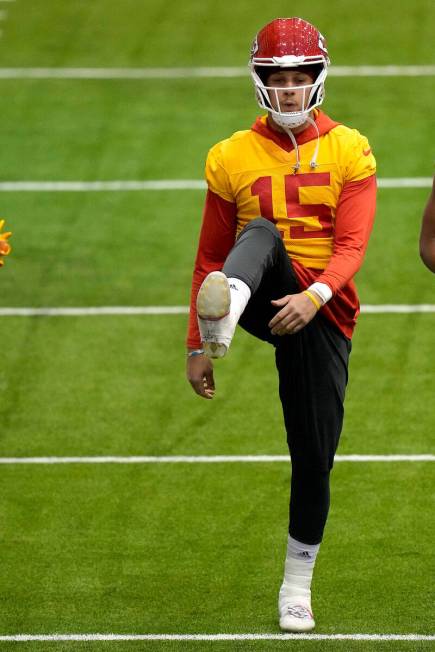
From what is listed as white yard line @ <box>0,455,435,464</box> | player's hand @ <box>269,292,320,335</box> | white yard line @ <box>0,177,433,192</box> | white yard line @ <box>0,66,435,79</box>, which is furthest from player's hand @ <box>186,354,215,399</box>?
white yard line @ <box>0,66,435,79</box>

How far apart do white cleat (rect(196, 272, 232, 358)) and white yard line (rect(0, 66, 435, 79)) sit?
9.18 meters

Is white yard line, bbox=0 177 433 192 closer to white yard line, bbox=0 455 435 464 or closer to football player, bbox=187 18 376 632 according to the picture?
white yard line, bbox=0 455 435 464

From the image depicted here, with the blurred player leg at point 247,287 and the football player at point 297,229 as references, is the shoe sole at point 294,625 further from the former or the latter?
the blurred player leg at point 247,287

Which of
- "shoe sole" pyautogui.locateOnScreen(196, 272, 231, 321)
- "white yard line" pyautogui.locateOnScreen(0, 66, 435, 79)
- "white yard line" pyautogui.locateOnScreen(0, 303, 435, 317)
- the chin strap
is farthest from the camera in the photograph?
"white yard line" pyautogui.locateOnScreen(0, 66, 435, 79)

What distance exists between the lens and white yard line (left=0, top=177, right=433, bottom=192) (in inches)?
419

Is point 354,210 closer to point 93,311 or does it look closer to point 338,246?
point 338,246

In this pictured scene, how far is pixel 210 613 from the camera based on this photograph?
17.4 ft

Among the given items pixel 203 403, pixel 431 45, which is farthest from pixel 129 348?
pixel 431 45

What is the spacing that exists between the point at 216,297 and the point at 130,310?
454 cm

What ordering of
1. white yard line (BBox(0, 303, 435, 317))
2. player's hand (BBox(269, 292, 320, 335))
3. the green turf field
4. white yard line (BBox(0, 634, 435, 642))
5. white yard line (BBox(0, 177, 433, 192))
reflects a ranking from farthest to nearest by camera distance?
white yard line (BBox(0, 177, 433, 192))
white yard line (BBox(0, 303, 435, 317))
the green turf field
white yard line (BBox(0, 634, 435, 642))
player's hand (BBox(269, 292, 320, 335))

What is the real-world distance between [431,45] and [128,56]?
3.11 metres

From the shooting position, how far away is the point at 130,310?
8.71 meters

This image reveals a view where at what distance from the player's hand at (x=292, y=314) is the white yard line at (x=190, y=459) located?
95.5 inches

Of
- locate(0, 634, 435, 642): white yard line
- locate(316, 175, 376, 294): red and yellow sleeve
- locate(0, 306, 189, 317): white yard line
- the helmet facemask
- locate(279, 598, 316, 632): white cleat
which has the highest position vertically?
the helmet facemask
